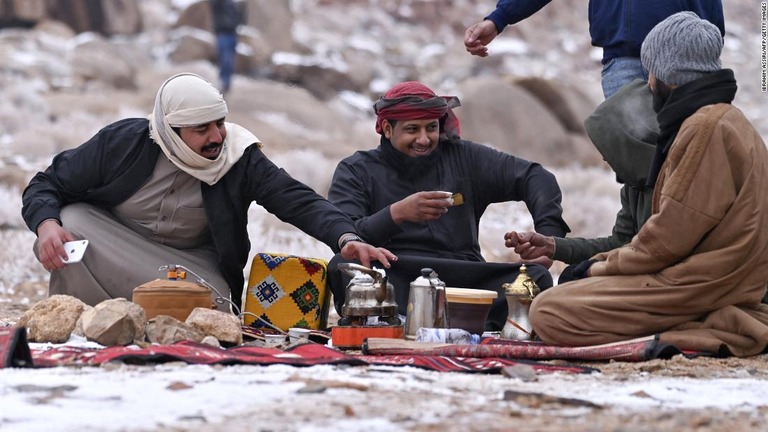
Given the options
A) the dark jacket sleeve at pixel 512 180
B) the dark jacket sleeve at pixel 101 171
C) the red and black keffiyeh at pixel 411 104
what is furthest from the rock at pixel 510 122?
the dark jacket sleeve at pixel 101 171

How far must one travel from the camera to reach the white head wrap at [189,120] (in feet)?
17.7

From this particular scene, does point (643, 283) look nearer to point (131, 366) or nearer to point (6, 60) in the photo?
point (131, 366)

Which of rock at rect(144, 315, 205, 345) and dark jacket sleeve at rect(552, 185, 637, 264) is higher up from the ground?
dark jacket sleeve at rect(552, 185, 637, 264)

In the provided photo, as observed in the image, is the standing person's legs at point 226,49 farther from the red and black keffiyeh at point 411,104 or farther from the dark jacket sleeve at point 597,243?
the dark jacket sleeve at point 597,243

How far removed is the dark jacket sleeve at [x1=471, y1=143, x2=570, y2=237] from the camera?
232 inches

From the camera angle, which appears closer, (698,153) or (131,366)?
(131,366)

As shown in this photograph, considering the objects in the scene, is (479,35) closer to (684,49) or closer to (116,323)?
(684,49)

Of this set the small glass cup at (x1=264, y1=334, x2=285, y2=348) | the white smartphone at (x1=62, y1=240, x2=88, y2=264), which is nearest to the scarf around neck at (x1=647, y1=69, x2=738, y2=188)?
the small glass cup at (x1=264, y1=334, x2=285, y2=348)

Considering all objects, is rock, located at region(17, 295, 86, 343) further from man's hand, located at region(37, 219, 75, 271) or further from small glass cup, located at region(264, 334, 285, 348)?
small glass cup, located at region(264, 334, 285, 348)

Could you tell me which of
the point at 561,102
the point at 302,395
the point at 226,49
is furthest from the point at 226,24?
the point at 302,395

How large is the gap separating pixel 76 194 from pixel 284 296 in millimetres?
1095

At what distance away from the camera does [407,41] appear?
128 ft

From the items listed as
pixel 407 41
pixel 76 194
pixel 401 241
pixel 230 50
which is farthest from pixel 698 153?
pixel 407 41

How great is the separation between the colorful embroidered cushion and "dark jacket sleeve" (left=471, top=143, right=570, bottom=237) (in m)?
1.09
